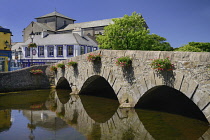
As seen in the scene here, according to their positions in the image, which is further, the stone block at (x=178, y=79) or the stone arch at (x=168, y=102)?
the stone arch at (x=168, y=102)

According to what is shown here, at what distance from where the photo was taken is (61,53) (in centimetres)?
3002

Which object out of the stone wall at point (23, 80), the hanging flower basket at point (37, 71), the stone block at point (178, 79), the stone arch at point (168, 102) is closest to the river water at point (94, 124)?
the stone arch at point (168, 102)

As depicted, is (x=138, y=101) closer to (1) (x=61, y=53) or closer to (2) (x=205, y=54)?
(2) (x=205, y=54)

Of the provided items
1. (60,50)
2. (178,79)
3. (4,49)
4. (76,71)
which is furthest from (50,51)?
(178,79)

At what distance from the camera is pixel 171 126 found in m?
7.78

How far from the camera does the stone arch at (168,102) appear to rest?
392 inches

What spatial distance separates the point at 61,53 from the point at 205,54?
982 inches

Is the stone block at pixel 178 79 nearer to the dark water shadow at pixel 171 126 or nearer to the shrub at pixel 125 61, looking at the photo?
the dark water shadow at pixel 171 126

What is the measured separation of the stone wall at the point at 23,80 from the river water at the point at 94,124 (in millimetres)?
6432

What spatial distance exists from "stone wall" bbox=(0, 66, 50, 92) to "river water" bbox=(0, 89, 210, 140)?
643cm

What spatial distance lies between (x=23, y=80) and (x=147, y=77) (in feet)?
42.7

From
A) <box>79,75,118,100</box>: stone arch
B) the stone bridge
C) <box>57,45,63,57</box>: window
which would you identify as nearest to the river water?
the stone bridge

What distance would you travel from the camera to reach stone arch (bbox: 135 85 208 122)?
995cm

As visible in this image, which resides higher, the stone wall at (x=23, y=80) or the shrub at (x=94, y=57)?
the shrub at (x=94, y=57)
